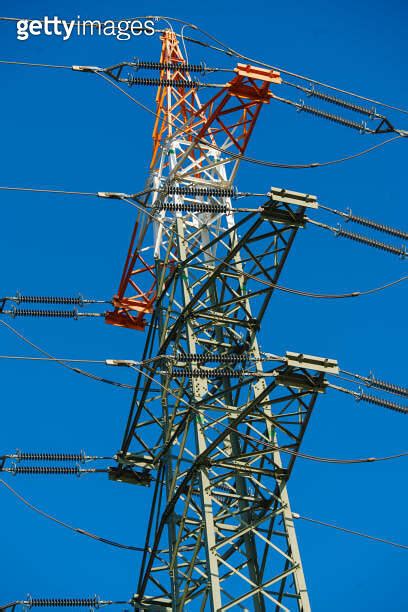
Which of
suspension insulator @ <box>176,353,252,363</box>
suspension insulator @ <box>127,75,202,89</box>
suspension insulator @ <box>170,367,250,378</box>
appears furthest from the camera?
suspension insulator @ <box>127,75,202,89</box>

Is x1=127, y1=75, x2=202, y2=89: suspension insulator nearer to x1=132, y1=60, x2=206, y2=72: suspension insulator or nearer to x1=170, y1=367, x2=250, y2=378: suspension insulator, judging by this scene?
x1=132, y1=60, x2=206, y2=72: suspension insulator

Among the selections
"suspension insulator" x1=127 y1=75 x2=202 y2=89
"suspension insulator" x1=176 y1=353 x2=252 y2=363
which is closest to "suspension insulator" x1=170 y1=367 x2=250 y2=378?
"suspension insulator" x1=176 y1=353 x2=252 y2=363

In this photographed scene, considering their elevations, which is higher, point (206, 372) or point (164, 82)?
point (164, 82)

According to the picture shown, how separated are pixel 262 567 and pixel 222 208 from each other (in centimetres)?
780

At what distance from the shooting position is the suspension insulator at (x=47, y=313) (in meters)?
35.0

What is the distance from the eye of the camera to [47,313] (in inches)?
1391

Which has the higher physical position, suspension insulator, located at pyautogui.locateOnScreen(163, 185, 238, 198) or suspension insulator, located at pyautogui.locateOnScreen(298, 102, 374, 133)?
suspension insulator, located at pyautogui.locateOnScreen(298, 102, 374, 133)

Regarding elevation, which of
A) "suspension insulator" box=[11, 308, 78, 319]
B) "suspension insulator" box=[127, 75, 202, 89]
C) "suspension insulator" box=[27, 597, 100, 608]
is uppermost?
"suspension insulator" box=[127, 75, 202, 89]

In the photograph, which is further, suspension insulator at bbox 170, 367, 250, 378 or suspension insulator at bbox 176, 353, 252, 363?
suspension insulator at bbox 176, 353, 252, 363

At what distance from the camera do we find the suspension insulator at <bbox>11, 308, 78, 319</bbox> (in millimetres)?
34969

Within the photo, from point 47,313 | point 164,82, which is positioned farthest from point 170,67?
point 47,313

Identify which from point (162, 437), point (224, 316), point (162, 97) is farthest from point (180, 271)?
point (162, 97)

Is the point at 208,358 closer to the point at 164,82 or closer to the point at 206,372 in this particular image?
the point at 206,372

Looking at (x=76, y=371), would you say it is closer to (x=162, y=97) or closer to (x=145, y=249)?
(x=145, y=249)
